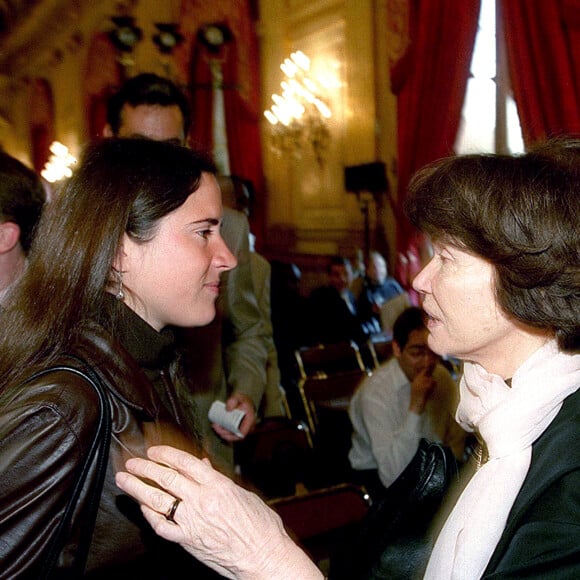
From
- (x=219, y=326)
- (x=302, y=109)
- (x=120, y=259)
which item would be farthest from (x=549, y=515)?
(x=302, y=109)

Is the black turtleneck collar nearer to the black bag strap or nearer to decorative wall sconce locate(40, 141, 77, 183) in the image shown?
the black bag strap

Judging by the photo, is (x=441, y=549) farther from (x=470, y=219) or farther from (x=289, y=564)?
(x=470, y=219)

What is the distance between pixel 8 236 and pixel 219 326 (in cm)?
75

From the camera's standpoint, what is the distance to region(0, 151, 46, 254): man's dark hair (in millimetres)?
2049

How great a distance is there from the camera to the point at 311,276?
8516 mm

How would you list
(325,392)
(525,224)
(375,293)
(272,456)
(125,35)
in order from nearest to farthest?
1. (525,224)
2. (272,456)
3. (325,392)
4. (375,293)
5. (125,35)

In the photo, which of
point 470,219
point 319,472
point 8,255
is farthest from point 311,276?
point 470,219

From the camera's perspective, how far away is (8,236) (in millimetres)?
2053

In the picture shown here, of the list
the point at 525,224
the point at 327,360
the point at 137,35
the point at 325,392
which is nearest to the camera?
the point at 525,224

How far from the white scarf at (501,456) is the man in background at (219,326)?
40.8 inches

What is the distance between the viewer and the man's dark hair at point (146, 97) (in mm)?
2420

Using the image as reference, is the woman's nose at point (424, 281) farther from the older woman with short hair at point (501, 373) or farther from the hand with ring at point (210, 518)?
the hand with ring at point (210, 518)

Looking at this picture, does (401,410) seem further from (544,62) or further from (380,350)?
(544,62)

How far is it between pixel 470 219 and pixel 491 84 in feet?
15.3
